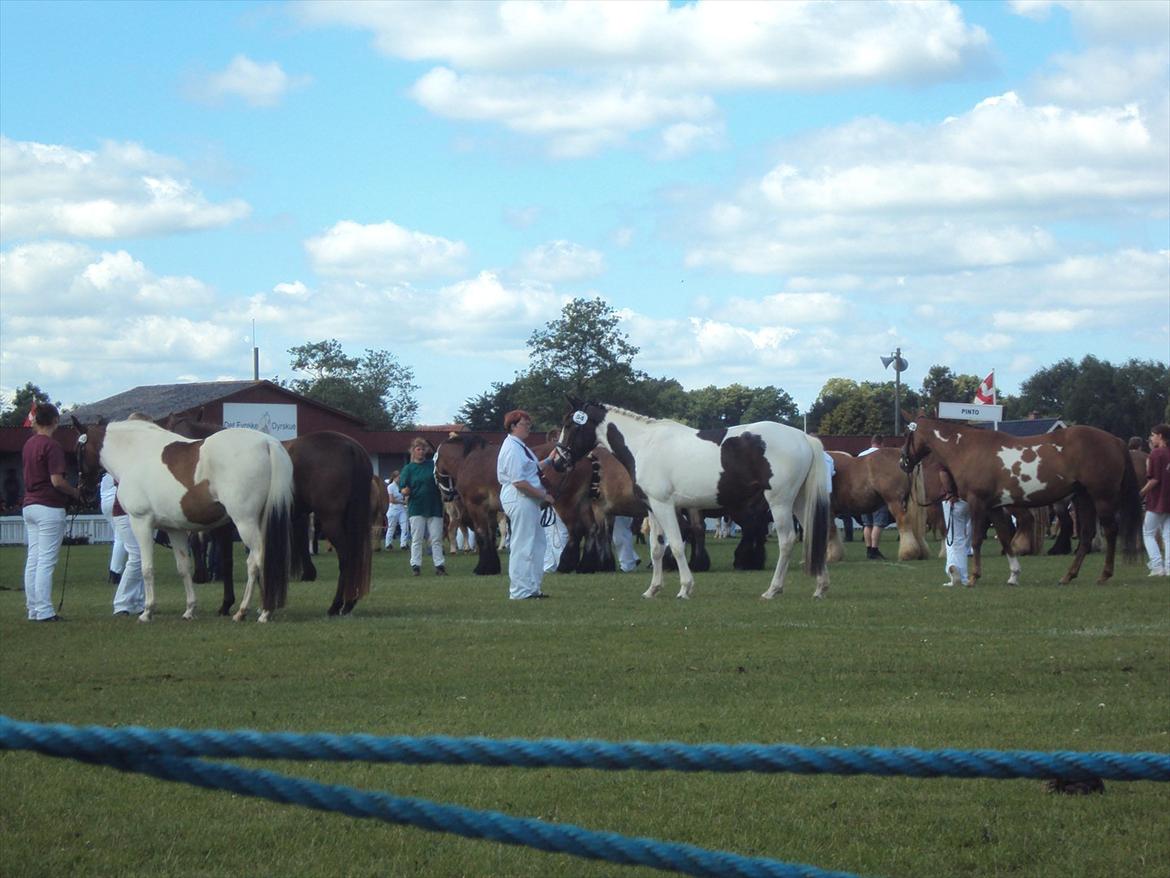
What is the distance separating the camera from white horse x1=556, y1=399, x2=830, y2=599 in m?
17.7

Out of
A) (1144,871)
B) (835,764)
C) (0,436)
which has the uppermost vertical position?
(0,436)

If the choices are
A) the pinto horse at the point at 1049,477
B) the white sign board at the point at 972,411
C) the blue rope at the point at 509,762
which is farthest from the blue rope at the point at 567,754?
the white sign board at the point at 972,411

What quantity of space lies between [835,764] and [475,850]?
373cm

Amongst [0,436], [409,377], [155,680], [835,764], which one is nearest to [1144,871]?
[835,764]

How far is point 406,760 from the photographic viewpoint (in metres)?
2.62

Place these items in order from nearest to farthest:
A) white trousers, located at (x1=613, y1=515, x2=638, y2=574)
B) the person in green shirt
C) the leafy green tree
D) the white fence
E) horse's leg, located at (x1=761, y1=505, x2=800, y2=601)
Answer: horse's leg, located at (x1=761, y1=505, x2=800, y2=601), the person in green shirt, white trousers, located at (x1=613, y1=515, x2=638, y2=574), the white fence, the leafy green tree

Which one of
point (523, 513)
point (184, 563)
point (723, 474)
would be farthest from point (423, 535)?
point (184, 563)

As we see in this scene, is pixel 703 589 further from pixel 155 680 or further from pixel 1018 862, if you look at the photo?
pixel 1018 862

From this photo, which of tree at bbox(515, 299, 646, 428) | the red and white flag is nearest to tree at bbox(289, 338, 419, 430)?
tree at bbox(515, 299, 646, 428)

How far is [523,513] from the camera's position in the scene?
18641 millimetres

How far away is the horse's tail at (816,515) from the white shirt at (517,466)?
332 centimetres

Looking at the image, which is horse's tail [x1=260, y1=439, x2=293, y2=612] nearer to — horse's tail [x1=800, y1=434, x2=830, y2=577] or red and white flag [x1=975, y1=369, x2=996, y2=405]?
horse's tail [x1=800, y1=434, x2=830, y2=577]

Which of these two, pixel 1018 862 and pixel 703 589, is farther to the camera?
pixel 703 589

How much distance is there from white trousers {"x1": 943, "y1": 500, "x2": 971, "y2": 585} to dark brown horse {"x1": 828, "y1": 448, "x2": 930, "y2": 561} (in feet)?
21.7
